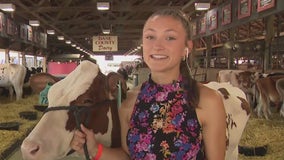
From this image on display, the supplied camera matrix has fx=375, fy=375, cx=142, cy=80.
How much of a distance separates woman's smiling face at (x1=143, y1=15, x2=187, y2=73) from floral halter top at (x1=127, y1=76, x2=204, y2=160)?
0.39 feet

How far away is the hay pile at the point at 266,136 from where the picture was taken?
5441mm

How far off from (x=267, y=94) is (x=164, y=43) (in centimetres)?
788

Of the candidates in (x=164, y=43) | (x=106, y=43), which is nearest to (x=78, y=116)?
(x=164, y=43)

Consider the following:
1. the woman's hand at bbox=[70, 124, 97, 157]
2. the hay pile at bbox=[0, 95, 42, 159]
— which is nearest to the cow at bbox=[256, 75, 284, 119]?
the hay pile at bbox=[0, 95, 42, 159]

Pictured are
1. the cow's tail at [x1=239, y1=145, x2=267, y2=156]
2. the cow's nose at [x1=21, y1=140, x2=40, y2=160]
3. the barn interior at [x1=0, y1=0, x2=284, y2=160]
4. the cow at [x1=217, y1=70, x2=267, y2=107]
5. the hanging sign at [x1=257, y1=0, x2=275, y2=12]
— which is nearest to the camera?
the cow's nose at [x1=21, y1=140, x2=40, y2=160]

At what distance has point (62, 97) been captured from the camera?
207 cm

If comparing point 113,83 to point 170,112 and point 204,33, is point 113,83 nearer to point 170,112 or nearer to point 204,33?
point 170,112

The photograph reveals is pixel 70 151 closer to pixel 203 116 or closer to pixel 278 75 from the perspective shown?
pixel 203 116

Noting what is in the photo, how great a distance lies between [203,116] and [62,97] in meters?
0.78

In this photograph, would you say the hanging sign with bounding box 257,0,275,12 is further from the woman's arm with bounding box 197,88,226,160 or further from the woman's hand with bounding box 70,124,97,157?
the woman's hand with bounding box 70,124,97,157

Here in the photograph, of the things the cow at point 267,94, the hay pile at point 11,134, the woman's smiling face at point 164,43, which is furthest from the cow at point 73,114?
the cow at point 267,94

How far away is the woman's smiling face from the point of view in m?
1.90

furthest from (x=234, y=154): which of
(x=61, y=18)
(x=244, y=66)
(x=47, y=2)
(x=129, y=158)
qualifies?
(x=61, y=18)

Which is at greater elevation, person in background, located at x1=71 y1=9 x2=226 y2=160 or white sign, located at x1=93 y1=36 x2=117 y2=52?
white sign, located at x1=93 y1=36 x2=117 y2=52
